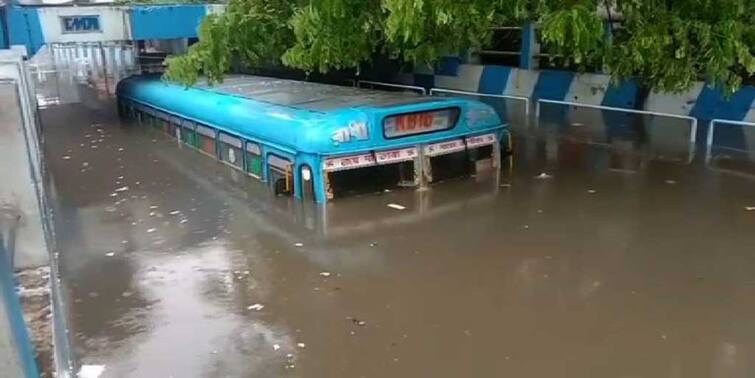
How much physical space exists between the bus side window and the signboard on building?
520 cm

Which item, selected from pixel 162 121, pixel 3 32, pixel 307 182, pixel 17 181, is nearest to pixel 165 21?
pixel 162 121

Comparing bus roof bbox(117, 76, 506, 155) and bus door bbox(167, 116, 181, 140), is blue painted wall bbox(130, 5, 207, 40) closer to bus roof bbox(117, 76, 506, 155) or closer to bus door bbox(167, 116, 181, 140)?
bus door bbox(167, 116, 181, 140)

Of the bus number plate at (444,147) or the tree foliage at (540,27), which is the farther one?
the bus number plate at (444,147)

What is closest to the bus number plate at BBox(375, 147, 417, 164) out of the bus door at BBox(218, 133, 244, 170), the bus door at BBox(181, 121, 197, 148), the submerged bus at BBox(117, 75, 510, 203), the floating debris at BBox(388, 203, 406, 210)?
the submerged bus at BBox(117, 75, 510, 203)

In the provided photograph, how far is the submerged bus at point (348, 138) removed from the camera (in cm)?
821

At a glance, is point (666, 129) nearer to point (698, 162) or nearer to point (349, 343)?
point (698, 162)

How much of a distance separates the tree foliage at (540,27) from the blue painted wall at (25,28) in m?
5.04

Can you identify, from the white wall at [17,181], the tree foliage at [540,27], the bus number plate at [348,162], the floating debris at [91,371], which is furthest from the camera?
the bus number plate at [348,162]

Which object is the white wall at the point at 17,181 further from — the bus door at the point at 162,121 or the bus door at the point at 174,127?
the bus door at the point at 162,121

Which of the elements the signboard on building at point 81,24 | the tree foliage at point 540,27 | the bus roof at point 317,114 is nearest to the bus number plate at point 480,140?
the bus roof at point 317,114

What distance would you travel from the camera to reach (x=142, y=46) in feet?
77.8

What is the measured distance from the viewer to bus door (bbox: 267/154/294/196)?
8639 mm

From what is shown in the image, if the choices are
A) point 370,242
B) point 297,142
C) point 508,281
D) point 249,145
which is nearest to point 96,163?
point 249,145

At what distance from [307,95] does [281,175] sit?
1.64 metres
